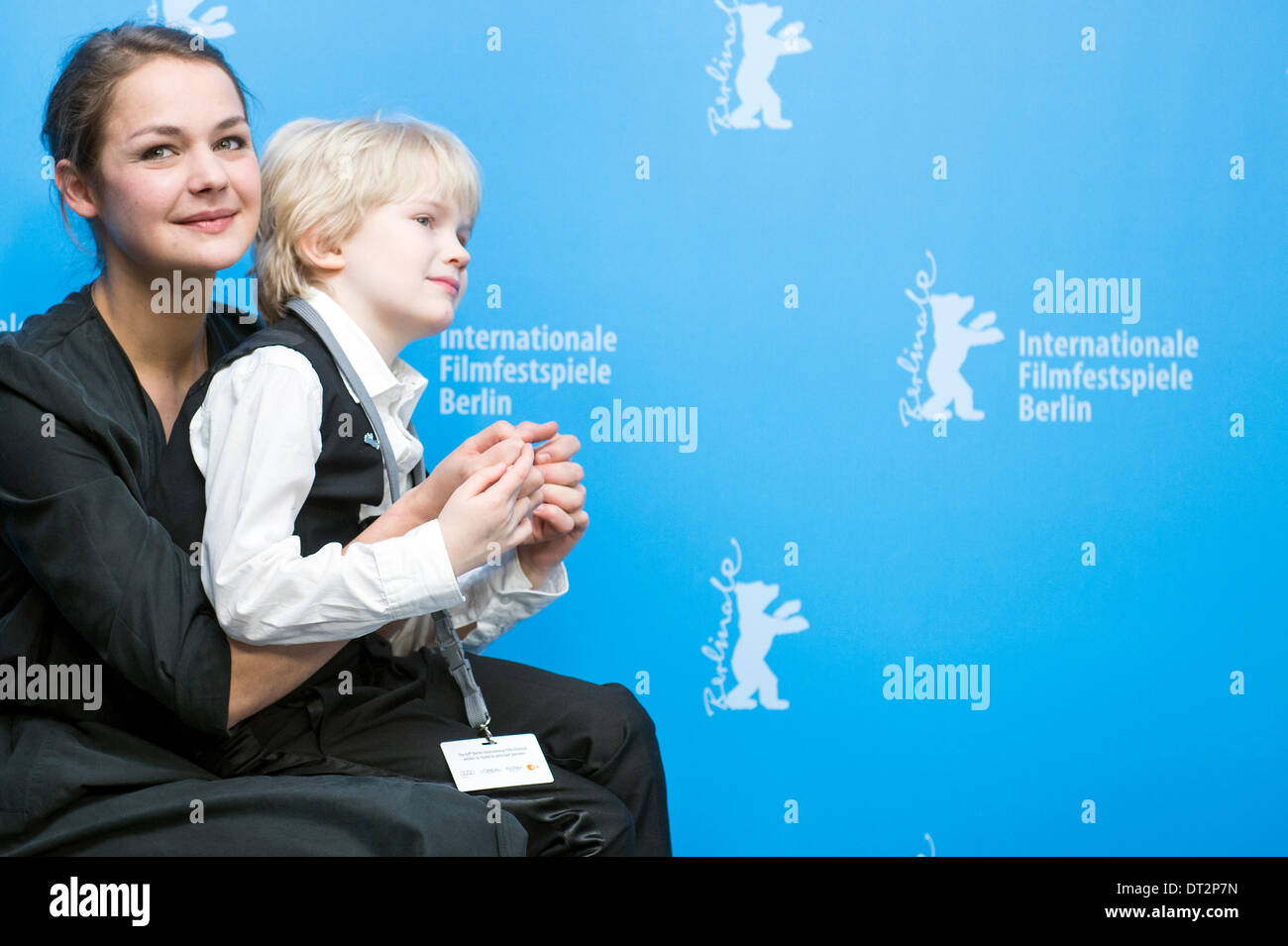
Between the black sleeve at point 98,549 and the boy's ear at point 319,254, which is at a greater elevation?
the boy's ear at point 319,254

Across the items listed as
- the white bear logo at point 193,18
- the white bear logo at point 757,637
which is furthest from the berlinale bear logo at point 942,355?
the white bear logo at point 193,18

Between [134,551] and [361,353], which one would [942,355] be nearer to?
[361,353]

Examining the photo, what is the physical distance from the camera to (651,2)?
1853mm

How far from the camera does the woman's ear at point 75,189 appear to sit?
4.13 feet

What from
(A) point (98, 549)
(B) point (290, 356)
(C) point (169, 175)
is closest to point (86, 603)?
(A) point (98, 549)

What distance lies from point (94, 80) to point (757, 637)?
1.22m

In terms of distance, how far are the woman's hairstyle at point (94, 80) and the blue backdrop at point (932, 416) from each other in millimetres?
688

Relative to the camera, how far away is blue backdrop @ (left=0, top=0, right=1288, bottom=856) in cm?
188

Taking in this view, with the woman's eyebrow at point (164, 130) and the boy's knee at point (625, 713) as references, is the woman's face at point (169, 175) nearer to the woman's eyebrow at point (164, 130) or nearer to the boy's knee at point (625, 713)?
the woman's eyebrow at point (164, 130)

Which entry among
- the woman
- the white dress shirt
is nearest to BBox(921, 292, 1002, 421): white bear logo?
the woman

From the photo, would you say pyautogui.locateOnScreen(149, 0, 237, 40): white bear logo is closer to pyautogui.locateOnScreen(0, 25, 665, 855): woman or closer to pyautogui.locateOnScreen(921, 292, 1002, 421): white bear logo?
pyautogui.locateOnScreen(0, 25, 665, 855): woman

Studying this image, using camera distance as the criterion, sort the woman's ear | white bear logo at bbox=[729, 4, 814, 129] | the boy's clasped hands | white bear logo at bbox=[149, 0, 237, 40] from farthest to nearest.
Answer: white bear logo at bbox=[729, 4, 814, 129]
white bear logo at bbox=[149, 0, 237, 40]
the woman's ear
the boy's clasped hands

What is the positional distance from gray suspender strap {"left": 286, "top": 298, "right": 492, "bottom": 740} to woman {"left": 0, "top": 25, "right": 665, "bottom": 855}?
0.08m

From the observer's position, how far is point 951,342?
191 cm
